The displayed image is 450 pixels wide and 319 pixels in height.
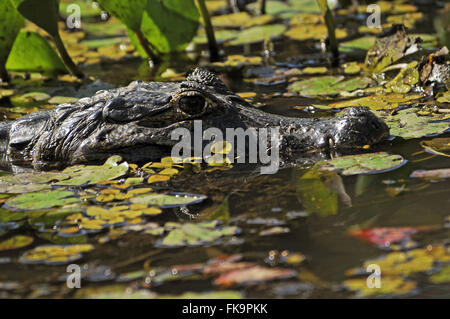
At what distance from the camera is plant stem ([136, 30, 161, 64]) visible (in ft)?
26.6

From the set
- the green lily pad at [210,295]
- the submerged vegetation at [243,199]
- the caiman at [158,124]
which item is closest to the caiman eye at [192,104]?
the caiman at [158,124]

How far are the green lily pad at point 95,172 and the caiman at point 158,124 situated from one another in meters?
0.14

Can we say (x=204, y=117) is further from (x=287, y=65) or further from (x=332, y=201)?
(x=287, y=65)

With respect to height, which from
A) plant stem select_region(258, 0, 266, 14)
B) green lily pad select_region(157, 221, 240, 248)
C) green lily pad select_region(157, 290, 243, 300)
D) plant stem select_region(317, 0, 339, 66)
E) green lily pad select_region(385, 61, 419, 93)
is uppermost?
plant stem select_region(258, 0, 266, 14)

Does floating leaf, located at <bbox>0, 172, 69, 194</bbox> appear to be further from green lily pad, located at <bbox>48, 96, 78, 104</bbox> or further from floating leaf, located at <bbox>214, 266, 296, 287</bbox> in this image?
green lily pad, located at <bbox>48, 96, 78, 104</bbox>

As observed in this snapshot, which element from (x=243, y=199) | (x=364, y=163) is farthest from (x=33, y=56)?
(x=364, y=163)

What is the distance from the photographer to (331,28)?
7688 mm

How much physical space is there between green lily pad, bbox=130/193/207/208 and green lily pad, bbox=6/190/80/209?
17.9 inches

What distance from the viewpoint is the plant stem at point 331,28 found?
24.3ft

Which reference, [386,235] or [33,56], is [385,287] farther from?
[33,56]

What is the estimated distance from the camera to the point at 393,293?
324cm

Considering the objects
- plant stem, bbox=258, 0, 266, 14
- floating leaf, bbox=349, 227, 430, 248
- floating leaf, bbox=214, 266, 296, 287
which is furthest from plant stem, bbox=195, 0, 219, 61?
floating leaf, bbox=214, 266, 296, 287

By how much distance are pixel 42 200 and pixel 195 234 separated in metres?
1.24
